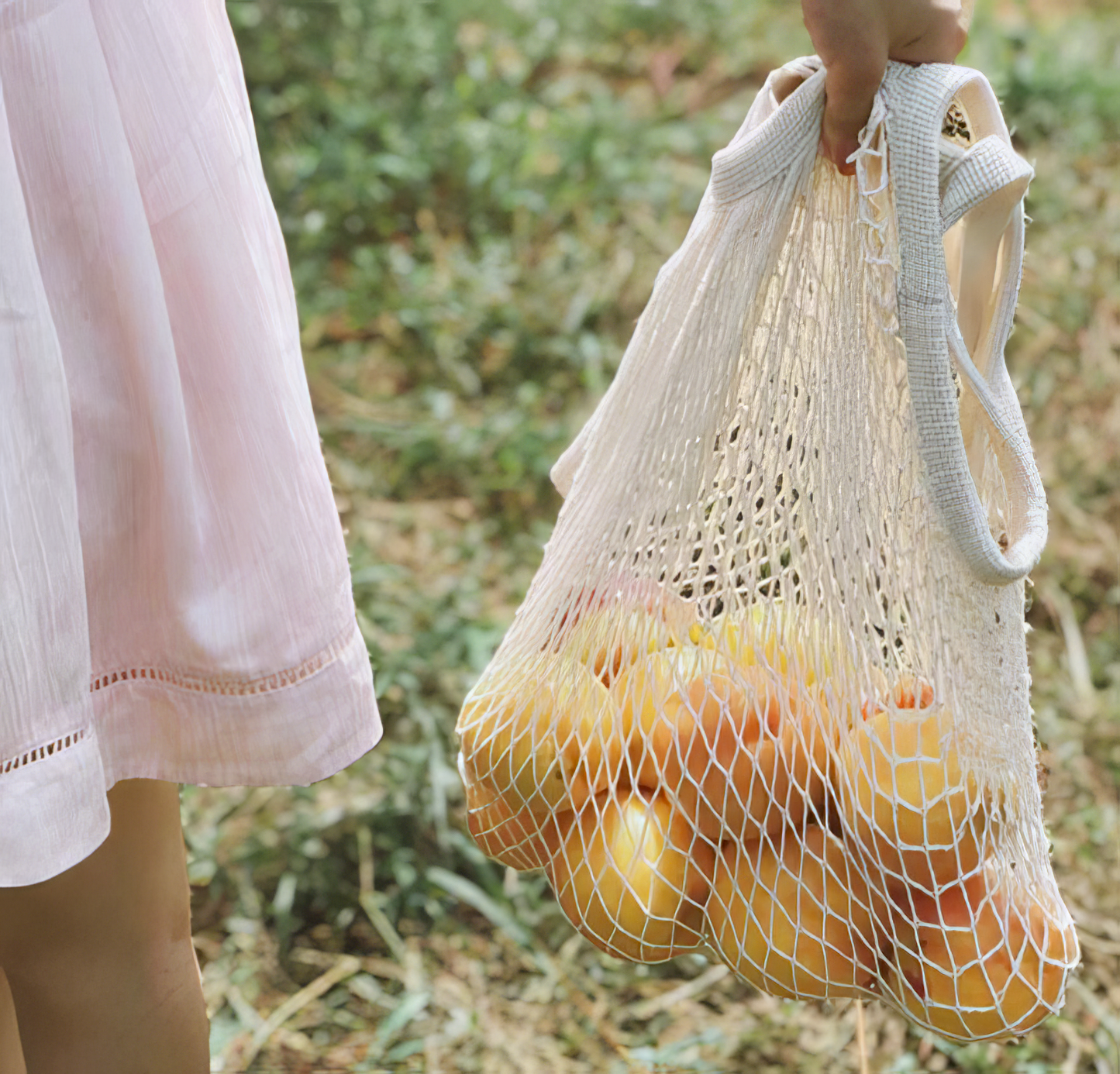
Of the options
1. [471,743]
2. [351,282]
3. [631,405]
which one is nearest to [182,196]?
[631,405]

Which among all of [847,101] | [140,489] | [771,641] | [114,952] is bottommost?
[114,952]

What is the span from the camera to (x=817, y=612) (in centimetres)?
75

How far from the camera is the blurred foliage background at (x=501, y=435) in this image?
1296 mm

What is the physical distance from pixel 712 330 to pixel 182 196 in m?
0.30

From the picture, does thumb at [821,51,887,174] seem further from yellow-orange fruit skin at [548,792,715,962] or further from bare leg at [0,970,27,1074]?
bare leg at [0,970,27,1074]

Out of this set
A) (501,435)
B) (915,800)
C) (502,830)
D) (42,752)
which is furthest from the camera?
(501,435)

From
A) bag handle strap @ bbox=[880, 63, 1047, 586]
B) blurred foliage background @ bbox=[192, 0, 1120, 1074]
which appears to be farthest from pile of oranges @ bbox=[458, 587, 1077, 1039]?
blurred foliage background @ bbox=[192, 0, 1120, 1074]

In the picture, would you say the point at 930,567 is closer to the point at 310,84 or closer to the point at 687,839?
the point at 687,839

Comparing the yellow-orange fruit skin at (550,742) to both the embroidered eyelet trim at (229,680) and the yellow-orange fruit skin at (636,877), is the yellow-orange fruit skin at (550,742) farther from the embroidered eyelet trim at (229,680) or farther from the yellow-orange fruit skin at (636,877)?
the embroidered eyelet trim at (229,680)

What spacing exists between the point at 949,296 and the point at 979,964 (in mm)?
386

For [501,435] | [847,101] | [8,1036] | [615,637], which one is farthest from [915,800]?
[501,435]

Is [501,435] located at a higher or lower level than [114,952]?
higher

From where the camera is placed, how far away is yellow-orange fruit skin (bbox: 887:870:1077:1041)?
2.39 ft

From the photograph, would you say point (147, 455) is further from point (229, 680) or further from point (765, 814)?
point (765, 814)
